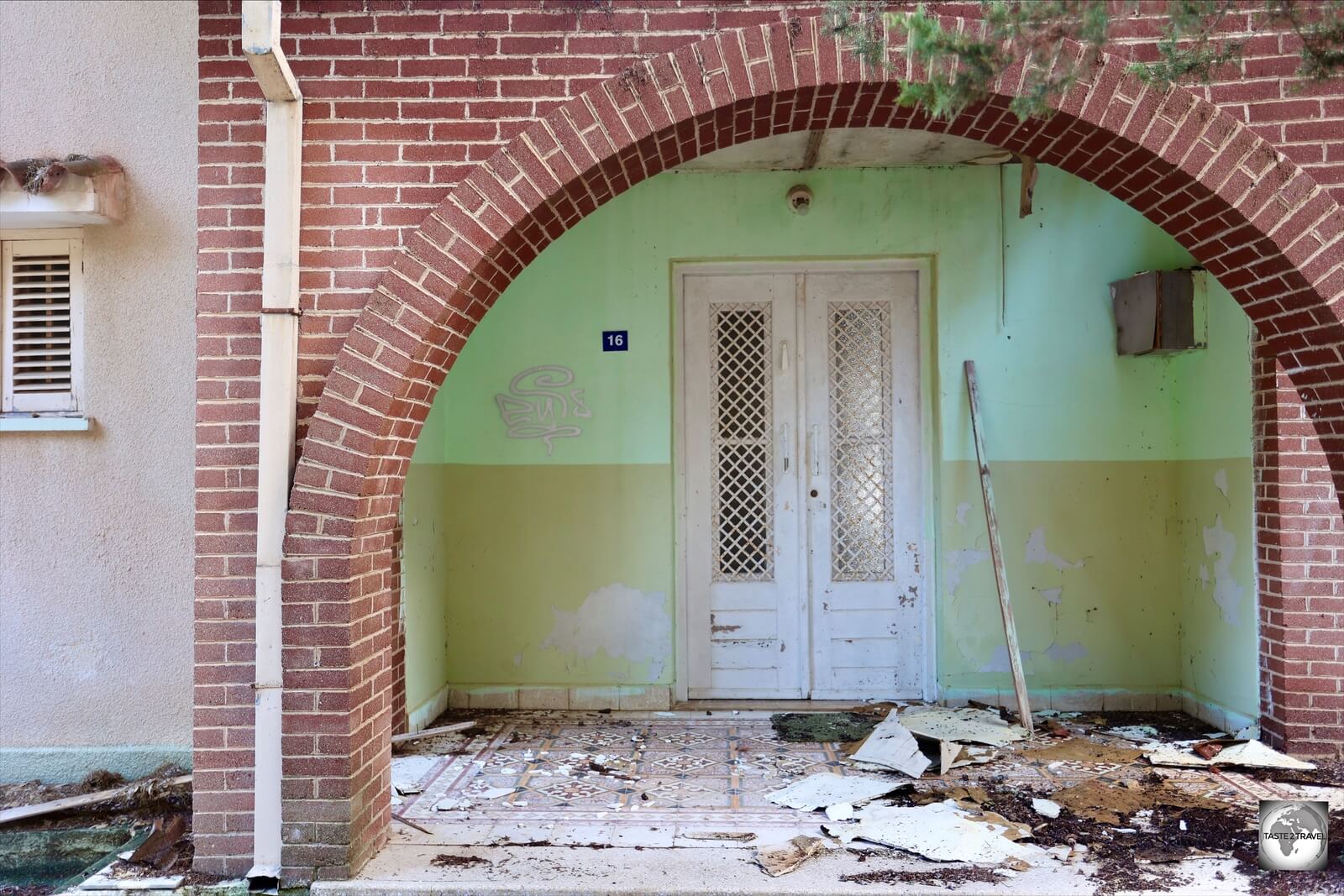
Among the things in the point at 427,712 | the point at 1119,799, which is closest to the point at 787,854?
the point at 1119,799

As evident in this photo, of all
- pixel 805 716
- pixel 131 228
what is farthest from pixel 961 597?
pixel 131 228

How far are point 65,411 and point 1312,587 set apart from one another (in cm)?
625

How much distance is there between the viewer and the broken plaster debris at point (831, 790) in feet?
14.8

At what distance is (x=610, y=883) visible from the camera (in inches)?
144

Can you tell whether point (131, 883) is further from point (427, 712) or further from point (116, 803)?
point (427, 712)

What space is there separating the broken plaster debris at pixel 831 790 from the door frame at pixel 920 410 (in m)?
1.64

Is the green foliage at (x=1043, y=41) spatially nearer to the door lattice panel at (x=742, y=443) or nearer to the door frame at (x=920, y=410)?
the door frame at (x=920, y=410)

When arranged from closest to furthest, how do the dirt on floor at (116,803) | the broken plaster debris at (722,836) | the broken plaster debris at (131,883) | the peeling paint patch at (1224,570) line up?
the broken plaster debris at (131,883) < the broken plaster debris at (722,836) < the dirt on floor at (116,803) < the peeling paint patch at (1224,570)

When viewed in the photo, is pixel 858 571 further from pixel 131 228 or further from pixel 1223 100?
pixel 131 228

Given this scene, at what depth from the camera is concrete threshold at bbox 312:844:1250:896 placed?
3.59 m

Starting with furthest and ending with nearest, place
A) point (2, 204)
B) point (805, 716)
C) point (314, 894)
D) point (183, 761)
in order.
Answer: point (805, 716) → point (183, 761) → point (2, 204) → point (314, 894)

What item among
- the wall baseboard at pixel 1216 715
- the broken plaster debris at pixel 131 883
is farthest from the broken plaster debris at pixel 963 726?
the broken plaster debris at pixel 131 883

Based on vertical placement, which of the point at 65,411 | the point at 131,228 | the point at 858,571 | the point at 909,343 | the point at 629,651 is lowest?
the point at 629,651

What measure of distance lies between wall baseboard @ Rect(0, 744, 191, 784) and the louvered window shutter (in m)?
1.68
